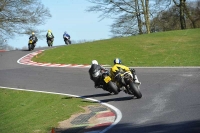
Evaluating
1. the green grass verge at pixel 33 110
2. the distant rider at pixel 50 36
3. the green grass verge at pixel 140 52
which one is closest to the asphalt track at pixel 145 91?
the green grass verge at pixel 33 110

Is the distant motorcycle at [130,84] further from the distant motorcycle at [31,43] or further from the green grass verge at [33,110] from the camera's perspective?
the distant motorcycle at [31,43]

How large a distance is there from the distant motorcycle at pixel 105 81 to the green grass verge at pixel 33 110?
1030 millimetres

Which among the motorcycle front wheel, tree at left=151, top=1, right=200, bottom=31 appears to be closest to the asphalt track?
the motorcycle front wheel

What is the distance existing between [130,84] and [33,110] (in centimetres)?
351

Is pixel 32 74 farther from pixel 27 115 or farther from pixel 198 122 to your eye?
pixel 198 122

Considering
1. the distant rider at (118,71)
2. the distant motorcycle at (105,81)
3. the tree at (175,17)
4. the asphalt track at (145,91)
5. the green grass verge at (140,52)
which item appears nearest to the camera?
the asphalt track at (145,91)

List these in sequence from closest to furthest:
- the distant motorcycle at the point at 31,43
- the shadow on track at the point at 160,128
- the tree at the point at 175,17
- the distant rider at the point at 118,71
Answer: the shadow on track at the point at 160,128 → the distant rider at the point at 118,71 → the distant motorcycle at the point at 31,43 → the tree at the point at 175,17

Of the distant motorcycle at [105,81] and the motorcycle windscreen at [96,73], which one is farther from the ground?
the motorcycle windscreen at [96,73]

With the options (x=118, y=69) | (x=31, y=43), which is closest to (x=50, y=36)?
(x=31, y=43)

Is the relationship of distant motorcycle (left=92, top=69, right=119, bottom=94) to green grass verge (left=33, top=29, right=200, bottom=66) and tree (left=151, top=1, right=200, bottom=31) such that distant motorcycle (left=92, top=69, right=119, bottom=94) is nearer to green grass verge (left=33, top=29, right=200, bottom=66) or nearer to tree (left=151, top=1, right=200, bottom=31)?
green grass verge (left=33, top=29, right=200, bottom=66)

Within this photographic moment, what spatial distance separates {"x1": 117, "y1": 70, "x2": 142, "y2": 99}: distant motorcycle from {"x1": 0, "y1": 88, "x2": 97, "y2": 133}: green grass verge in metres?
1.23

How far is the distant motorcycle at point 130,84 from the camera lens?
1452 centimetres

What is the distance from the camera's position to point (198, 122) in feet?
32.5

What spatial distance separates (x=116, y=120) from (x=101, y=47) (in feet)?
70.1
